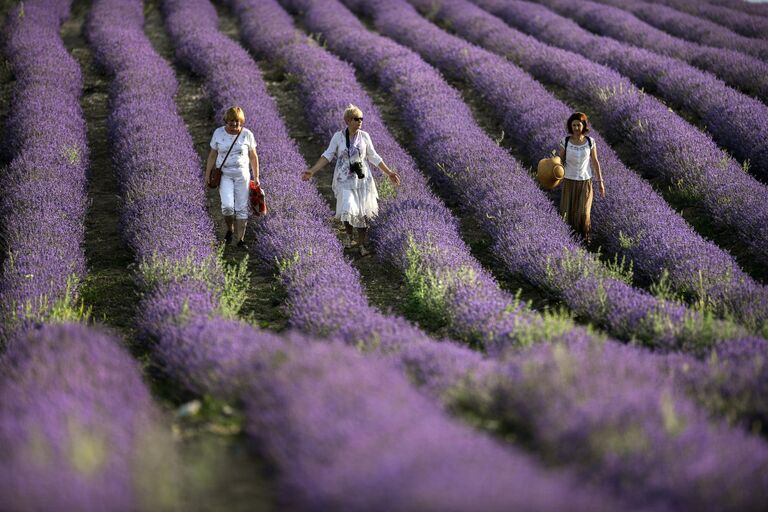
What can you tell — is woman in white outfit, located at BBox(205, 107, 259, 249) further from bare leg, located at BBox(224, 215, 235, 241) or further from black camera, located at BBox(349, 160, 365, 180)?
black camera, located at BBox(349, 160, 365, 180)

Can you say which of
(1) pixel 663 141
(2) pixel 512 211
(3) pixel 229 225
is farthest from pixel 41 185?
(1) pixel 663 141

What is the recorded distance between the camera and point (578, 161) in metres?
7.39

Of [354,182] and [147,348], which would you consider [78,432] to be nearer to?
[147,348]

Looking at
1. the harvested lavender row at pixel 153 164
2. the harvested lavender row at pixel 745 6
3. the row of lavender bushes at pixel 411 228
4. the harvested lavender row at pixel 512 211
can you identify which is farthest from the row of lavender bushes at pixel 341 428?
the harvested lavender row at pixel 745 6

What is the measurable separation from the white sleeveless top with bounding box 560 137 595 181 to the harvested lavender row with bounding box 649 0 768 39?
28.7ft

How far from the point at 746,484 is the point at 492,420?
1046 mm

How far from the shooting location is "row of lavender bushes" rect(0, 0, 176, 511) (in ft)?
8.83

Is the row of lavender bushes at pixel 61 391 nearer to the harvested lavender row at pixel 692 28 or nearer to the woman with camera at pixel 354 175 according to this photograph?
the woman with camera at pixel 354 175

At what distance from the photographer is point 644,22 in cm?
1623

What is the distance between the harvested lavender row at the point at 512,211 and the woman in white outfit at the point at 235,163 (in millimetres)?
2127

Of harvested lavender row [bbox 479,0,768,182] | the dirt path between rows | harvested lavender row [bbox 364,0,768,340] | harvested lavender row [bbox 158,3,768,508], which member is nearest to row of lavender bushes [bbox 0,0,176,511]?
the dirt path between rows

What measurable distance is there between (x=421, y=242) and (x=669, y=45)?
28.1ft

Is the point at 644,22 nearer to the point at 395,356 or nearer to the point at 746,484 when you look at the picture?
the point at 395,356

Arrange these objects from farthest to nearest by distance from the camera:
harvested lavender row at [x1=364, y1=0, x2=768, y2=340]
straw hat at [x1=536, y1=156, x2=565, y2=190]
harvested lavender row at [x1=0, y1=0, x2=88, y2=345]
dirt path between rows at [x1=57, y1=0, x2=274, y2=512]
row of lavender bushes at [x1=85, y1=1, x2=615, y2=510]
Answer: straw hat at [x1=536, y1=156, x2=565, y2=190] → harvested lavender row at [x1=0, y1=0, x2=88, y2=345] → harvested lavender row at [x1=364, y1=0, x2=768, y2=340] → dirt path between rows at [x1=57, y1=0, x2=274, y2=512] → row of lavender bushes at [x1=85, y1=1, x2=615, y2=510]
